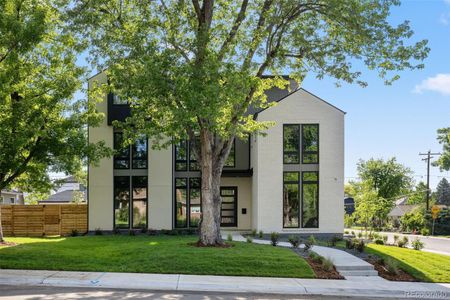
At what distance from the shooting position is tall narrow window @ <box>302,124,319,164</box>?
22.9 metres

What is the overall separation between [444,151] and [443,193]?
6.40 meters

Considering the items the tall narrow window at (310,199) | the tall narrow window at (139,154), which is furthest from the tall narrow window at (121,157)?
the tall narrow window at (310,199)

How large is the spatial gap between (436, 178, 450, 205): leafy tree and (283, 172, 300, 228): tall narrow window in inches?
1689

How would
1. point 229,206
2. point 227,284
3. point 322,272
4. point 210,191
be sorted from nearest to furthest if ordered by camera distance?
point 227,284
point 322,272
point 210,191
point 229,206

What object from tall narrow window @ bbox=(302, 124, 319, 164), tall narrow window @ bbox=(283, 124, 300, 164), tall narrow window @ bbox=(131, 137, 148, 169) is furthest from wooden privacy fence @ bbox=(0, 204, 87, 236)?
tall narrow window @ bbox=(302, 124, 319, 164)

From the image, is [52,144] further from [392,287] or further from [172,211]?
[392,287]

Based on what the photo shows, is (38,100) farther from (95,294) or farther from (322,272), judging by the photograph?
(322,272)

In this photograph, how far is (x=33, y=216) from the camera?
24.5m

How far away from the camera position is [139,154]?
24453 millimetres

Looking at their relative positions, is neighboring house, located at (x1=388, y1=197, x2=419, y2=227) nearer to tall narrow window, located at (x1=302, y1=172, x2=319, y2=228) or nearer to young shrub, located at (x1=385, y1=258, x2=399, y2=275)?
tall narrow window, located at (x1=302, y1=172, x2=319, y2=228)

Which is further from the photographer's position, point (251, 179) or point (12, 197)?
point (12, 197)

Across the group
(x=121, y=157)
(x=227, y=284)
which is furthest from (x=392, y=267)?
(x=121, y=157)

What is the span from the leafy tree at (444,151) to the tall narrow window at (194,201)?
150 feet

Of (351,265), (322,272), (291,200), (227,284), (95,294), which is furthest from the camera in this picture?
(291,200)
